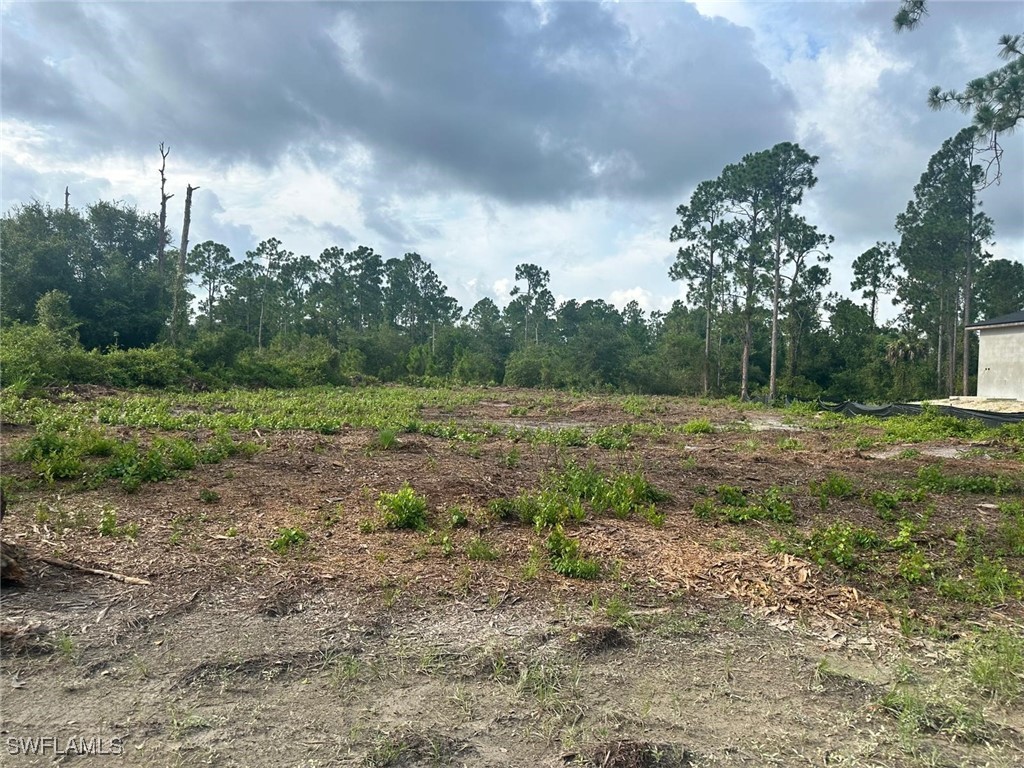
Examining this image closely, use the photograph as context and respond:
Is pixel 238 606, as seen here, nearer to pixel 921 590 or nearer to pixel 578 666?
pixel 578 666

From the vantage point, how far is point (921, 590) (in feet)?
15.3

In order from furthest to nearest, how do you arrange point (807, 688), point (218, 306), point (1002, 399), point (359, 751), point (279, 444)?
point (218, 306) < point (1002, 399) < point (279, 444) < point (807, 688) < point (359, 751)

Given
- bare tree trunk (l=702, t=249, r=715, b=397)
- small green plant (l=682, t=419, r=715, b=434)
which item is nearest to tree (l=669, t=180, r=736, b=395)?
bare tree trunk (l=702, t=249, r=715, b=397)

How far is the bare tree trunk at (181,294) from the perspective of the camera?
93.5 feet

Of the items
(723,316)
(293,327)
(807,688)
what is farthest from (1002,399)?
(293,327)

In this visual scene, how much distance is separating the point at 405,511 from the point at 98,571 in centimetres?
246

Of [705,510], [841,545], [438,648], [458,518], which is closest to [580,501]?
[705,510]

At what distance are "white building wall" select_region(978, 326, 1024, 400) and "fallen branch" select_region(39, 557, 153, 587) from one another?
27.0 m

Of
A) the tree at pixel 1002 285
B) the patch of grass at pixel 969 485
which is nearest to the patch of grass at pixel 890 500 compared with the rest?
the patch of grass at pixel 969 485

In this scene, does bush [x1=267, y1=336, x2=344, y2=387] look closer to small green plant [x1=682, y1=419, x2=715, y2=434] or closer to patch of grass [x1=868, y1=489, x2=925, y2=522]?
small green plant [x1=682, y1=419, x2=715, y2=434]

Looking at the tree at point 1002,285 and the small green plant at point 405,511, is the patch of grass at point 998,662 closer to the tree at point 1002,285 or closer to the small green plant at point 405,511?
the small green plant at point 405,511

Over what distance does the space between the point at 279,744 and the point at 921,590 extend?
4678 millimetres

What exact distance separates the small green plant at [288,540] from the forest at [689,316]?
18908mm

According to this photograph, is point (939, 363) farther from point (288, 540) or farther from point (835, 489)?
point (288, 540)
